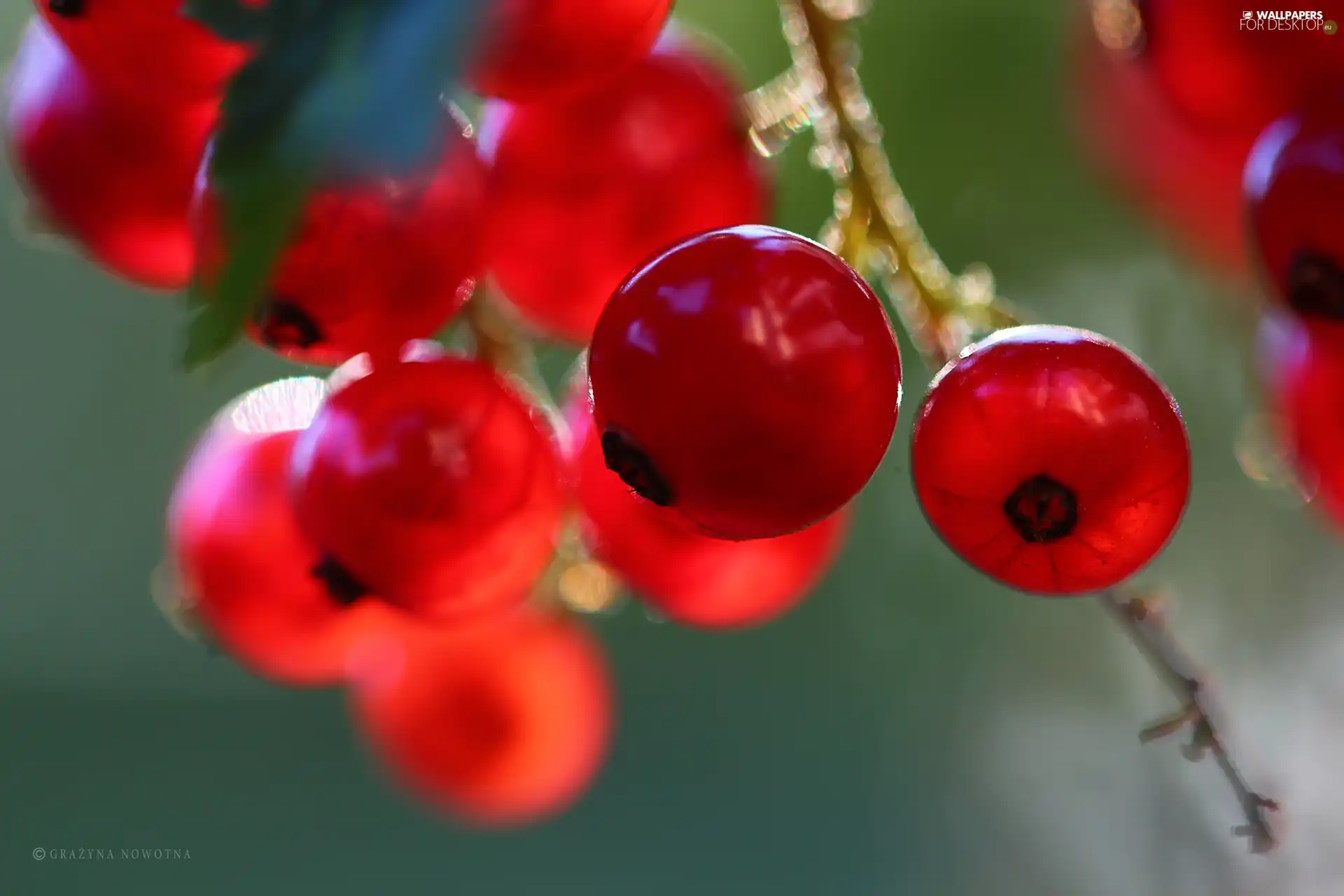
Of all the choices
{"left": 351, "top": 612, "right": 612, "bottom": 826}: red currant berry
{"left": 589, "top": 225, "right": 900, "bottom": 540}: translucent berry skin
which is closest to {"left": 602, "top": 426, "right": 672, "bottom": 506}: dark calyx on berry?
{"left": 589, "top": 225, "right": 900, "bottom": 540}: translucent berry skin

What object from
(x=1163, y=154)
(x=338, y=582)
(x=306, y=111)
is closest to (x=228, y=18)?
(x=306, y=111)

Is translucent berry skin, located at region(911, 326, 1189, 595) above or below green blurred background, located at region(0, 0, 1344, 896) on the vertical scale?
above

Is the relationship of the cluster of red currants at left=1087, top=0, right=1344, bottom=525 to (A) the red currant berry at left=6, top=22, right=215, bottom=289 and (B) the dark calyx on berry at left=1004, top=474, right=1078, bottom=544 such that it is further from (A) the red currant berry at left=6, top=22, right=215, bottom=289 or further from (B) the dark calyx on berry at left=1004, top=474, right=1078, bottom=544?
(A) the red currant berry at left=6, top=22, right=215, bottom=289

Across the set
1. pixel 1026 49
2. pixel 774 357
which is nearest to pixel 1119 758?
pixel 1026 49

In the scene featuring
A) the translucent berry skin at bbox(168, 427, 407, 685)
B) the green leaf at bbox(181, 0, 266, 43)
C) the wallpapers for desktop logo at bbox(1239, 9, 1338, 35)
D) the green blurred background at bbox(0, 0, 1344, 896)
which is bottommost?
the green blurred background at bbox(0, 0, 1344, 896)

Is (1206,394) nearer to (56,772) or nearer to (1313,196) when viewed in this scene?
(1313,196)

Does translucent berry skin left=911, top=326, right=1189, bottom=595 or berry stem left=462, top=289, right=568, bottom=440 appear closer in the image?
translucent berry skin left=911, top=326, right=1189, bottom=595
